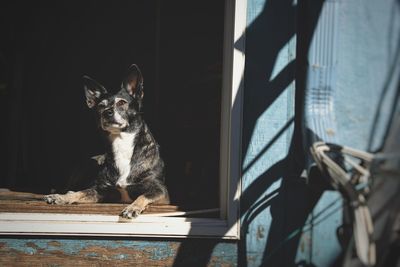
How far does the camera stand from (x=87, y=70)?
16.8 ft

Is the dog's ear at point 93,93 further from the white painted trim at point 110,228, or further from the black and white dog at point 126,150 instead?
the white painted trim at point 110,228

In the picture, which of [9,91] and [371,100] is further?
[9,91]

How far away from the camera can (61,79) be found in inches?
199

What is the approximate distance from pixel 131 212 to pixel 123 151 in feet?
2.33

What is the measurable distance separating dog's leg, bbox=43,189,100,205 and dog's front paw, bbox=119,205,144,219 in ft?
1.71

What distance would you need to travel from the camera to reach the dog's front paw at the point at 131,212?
2.70m

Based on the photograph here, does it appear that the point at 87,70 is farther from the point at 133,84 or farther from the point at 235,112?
the point at 235,112

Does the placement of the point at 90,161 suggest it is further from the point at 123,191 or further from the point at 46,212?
the point at 46,212

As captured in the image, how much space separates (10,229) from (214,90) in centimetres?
254

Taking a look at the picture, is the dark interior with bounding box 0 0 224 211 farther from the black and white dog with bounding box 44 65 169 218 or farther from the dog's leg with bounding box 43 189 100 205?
the dog's leg with bounding box 43 189 100 205

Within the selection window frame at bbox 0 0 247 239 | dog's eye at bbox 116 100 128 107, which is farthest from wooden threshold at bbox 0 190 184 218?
dog's eye at bbox 116 100 128 107

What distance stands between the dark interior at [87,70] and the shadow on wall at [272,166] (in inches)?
70.1

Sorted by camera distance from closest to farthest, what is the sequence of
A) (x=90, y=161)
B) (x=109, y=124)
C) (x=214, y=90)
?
1. (x=109, y=124)
2. (x=90, y=161)
3. (x=214, y=90)

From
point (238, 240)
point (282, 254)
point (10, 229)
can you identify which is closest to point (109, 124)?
point (10, 229)
